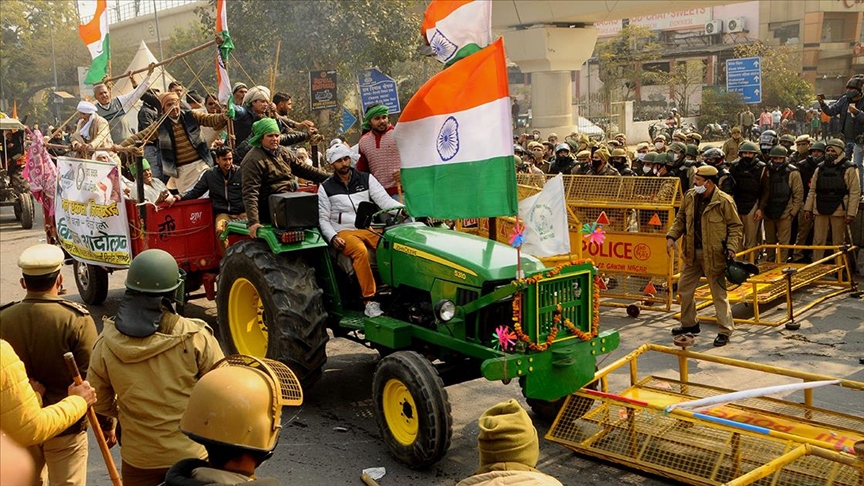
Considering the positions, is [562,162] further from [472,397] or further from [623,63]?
[623,63]

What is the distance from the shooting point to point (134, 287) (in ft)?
13.2

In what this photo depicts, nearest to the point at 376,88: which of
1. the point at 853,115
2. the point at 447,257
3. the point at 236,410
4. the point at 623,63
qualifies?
the point at 853,115

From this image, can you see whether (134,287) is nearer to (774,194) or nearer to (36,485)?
(36,485)

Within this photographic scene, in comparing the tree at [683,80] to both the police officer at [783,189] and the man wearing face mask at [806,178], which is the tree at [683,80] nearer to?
the man wearing face mask at [806,178]

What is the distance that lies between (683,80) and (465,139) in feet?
133

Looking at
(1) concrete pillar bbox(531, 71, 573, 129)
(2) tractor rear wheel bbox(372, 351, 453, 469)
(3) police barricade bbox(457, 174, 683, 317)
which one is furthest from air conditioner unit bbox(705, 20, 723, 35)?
(2) tractor rear wheel bbox(372, 351, 453, 469)

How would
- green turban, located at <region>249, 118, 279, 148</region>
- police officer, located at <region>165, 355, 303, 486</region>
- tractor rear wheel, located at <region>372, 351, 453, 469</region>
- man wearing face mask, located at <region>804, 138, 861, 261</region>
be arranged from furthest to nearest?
man wearing face mask, located at <region>804, 138, 861, 261</region> < green turban, located at <region>249, 118, 279, 148</region> < tractor rear wheel, located at <region>372, 351, 453, 469</region> < police officer, located at <region>165, 355, 303, 486</region>

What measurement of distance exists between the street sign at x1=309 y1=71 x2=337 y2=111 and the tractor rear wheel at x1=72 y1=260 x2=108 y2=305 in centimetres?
791

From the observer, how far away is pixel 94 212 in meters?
9.76

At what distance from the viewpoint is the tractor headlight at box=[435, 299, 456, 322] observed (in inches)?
250

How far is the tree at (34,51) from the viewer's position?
57.1 metres

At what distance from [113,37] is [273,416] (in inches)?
2364

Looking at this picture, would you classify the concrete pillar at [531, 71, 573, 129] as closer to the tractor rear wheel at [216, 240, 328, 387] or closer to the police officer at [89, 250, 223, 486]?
the tractor rear wheel at [216, 240, 328, 387]

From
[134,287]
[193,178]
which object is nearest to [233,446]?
[134,287]
